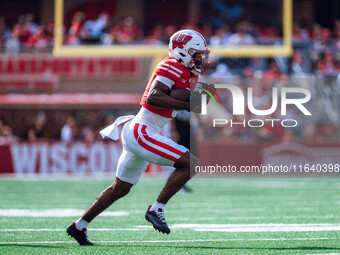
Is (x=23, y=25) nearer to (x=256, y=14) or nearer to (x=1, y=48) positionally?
(x=1, y=48)

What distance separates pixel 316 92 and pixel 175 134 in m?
6.68

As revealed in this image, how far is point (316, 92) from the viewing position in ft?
54.9

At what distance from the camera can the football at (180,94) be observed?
17.6ft

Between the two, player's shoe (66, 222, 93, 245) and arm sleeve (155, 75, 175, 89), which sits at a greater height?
arm sleeve (155, 75, 175, 89)

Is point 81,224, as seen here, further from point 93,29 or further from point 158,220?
point 93,29

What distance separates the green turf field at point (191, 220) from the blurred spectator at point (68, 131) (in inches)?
126

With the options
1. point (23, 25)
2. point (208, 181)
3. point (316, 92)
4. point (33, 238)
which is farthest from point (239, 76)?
point (33, 238)

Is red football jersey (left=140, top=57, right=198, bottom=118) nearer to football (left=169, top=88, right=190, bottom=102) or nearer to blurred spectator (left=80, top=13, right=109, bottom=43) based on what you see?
football (left=169, top=88, right=190, bottom=102)

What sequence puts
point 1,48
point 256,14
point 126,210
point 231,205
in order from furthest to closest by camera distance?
1. point 256,14
2. point 1,48
3. point 231,205
4. point 126,210

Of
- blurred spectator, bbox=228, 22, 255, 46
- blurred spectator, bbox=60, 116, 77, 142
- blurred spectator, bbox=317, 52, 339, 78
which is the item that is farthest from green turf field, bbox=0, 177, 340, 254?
blurred spectator, bbox=228, 22, 255, 46

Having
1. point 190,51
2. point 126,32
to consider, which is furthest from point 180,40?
point 126,32

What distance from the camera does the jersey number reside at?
5.60 m

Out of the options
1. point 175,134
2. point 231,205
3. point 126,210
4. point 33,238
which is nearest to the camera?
point 33,238

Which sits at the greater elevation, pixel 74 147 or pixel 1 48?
pixel 1 48
